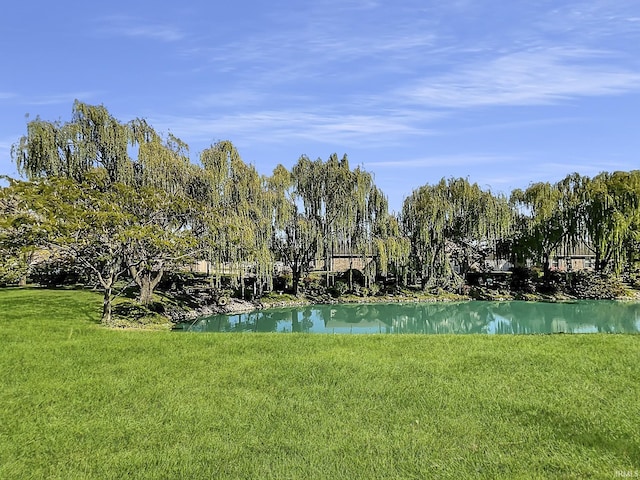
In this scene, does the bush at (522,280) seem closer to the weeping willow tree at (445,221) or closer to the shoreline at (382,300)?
the shoreline at (382,300)

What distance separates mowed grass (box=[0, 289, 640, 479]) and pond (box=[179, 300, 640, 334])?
9730 mm

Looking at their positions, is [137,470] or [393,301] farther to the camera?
[393,301]

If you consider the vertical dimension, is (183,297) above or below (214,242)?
below

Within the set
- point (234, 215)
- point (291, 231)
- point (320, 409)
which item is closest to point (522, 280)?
point (291, 231)

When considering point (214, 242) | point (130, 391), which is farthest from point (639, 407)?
point (214, 242)

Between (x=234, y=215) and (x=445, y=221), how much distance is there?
13.1m

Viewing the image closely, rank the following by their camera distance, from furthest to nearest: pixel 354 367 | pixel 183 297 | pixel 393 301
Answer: pixel 393 301
pixel 183 297
pixel 354 367

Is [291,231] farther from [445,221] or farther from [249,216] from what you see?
[445,221]

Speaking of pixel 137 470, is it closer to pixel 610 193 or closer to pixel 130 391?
pixel 130 391

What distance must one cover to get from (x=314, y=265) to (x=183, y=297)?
35.1 ft

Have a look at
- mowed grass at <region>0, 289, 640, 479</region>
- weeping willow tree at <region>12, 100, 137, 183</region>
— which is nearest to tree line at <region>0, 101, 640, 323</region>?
weeping willow tree at <region>12, 100, 137, 183</region>

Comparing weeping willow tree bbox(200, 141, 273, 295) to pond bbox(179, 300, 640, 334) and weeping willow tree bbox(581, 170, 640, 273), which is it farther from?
weeping willow tree bbox(581, 170, 640, 273)

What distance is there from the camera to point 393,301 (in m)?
25.0

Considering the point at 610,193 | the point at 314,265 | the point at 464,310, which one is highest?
the point at 610,193
